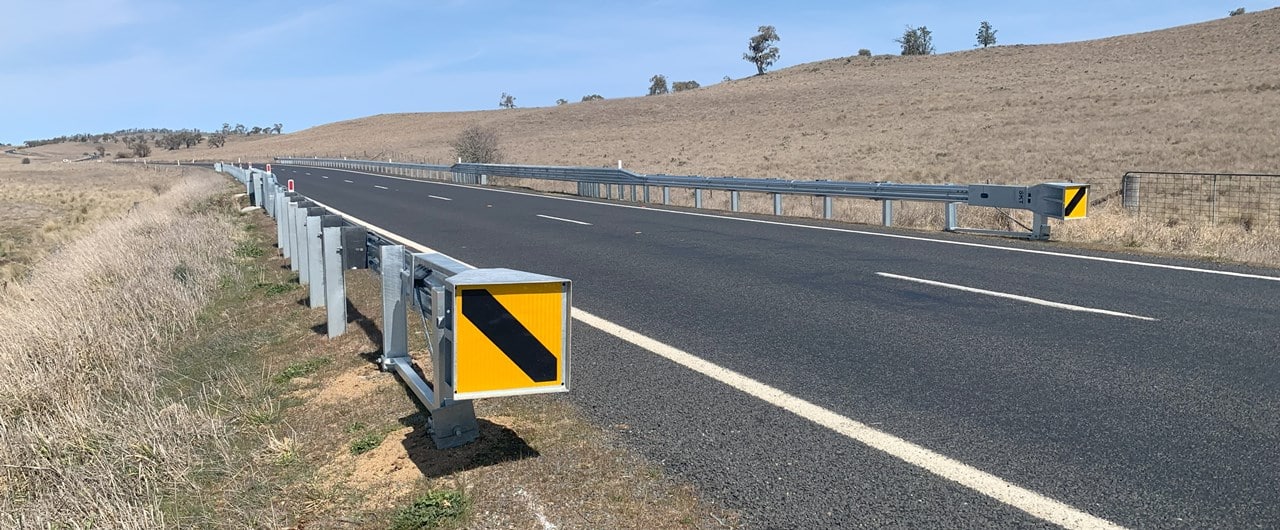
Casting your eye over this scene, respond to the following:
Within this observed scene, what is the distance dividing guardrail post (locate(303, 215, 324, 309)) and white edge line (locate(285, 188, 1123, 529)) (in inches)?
132

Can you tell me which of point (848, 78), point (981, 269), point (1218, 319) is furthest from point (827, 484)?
point (848, 78)

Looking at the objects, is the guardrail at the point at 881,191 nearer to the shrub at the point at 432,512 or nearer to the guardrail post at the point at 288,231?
the guardrail post at the point at 288,231

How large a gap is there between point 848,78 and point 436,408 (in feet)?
283

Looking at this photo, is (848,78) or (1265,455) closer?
(1265,455)

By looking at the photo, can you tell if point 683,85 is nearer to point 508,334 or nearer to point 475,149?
point 475,149

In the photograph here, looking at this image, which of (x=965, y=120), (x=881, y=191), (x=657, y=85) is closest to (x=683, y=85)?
(x=657, y=85)

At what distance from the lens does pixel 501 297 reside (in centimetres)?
378

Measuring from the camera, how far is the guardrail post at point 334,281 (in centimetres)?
691

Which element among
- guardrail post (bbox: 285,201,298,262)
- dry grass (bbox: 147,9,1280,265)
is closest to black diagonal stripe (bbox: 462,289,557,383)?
guardrail post (bbox: 285,201,298,262)

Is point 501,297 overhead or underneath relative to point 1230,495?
overhead

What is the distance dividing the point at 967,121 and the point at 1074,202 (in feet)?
119

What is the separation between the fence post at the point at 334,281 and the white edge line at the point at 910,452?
2.55m

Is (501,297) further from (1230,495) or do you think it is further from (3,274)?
(3,274)

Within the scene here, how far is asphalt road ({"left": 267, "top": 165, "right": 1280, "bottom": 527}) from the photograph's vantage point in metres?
3.68
